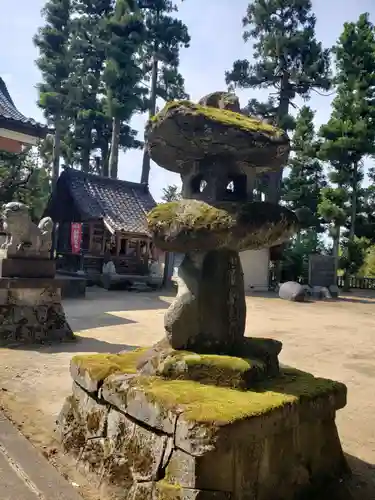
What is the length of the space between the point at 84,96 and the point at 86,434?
88.3 ft

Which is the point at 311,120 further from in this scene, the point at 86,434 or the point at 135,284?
the point at 86,434

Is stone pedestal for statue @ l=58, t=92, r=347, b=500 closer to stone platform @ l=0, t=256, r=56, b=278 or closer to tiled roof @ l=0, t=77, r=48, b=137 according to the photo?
stone platform @ l=0, t=256, r=56, b=278

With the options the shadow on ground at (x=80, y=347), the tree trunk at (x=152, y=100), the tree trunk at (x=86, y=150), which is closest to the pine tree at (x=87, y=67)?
the tree trunk at (x=86, y=150)

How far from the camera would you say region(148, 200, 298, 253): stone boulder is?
2990 mm

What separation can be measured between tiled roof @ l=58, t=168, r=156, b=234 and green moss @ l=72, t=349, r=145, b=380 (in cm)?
1593

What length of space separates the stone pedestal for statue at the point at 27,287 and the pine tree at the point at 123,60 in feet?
58.1

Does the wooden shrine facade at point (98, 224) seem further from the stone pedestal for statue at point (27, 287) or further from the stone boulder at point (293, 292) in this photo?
the stone pedestal for statue at point (27, 287)

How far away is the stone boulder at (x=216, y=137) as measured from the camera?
305 centimetres

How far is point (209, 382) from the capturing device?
9.68 ft

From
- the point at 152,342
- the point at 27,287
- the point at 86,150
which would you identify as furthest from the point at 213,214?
the point at 86,150

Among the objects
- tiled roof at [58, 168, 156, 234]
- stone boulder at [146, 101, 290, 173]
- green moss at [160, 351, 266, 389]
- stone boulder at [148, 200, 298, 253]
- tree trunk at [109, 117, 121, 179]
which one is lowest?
green moss at [160, 351, 266, 389]

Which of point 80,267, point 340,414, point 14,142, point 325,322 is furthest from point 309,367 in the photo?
point 80,267

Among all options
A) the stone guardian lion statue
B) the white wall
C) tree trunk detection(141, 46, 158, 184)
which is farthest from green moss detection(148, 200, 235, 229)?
tree trunk detection(141, 46, 158, 184)

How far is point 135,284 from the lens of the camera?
19.3 m
